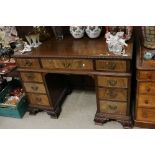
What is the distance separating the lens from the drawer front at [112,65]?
1508mm

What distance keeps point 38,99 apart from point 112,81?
762 millimetres

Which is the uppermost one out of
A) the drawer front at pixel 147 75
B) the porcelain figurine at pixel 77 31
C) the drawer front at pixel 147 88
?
the porcelain figurine at pixel 77 31

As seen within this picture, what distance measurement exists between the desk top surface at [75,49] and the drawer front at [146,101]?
0.36m

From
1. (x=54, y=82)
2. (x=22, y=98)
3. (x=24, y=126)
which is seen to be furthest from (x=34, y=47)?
(x=24, y=126)

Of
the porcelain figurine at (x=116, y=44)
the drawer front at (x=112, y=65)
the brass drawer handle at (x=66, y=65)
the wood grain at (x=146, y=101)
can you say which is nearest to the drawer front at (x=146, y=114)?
the wood grain at (x=146, y=101)

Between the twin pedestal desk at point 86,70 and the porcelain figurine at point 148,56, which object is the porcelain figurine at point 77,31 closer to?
the twin pedestal desk at point 86,70

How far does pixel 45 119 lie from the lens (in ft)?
6.85

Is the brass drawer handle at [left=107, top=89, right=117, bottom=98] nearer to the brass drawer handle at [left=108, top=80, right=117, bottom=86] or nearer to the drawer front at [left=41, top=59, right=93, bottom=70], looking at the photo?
the brass drawer handle at [left=108, top=80, right=117, bottom=86]

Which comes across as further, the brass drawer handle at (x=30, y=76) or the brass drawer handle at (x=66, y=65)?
the brass drawer handle at (x=30, y=76)

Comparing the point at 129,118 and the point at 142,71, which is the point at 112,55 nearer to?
the point at 142,71

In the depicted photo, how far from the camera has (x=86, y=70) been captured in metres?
1.63

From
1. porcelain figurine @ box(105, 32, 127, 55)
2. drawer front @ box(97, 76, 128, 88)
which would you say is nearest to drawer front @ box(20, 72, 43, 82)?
drawer front @ box(97, 76, 128, 88)

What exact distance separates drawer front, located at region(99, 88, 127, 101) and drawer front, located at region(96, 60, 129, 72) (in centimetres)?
19

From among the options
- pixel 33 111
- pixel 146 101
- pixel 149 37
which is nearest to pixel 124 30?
pixel 149 37
